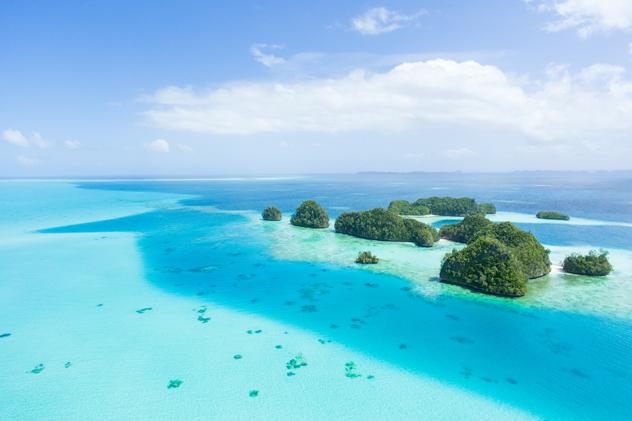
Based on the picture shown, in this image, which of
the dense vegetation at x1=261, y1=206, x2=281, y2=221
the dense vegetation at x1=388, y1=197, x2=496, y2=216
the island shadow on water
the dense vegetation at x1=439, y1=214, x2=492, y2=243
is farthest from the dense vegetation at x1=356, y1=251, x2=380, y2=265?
the dense vegetation at x1=388, y1=197, x2=496, y2=216

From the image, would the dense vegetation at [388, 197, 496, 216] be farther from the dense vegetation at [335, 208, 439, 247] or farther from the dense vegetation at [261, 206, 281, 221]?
the dense vegetation at [261, 206, 281, 221]

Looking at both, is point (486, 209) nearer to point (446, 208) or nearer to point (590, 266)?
point (446, 208)

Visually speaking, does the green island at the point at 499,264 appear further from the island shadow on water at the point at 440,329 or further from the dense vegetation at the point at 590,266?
the island shadow on water at the point at 440,329

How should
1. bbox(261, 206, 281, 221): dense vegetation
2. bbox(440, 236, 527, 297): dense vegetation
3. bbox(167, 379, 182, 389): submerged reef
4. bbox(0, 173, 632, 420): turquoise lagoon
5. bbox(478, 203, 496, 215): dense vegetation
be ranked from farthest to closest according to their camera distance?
bbox(478, 203, 496, 215): dense vegetation < bbox(261, 206, 281, 221): dense vegetation < bbox(440, 236, 527, 297): dense vegetation < bbox(167, 379, 182, 389): submerged reef < bbox(0, 173, 632, 420): turquoise lagoon

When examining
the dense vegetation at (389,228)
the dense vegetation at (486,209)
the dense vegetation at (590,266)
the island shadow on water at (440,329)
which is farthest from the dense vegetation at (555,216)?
the island shadow on water at (440,329)

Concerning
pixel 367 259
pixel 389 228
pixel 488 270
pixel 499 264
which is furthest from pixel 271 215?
pixel 499 264
